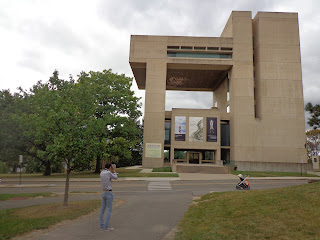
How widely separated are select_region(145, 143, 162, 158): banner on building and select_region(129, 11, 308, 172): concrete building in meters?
0.17

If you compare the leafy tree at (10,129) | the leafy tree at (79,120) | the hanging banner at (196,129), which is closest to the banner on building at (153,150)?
the hanging banner at (196,129)

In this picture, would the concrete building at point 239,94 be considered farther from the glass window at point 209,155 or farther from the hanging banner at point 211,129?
the glass window at point 209,155

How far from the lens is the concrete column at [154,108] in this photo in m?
40.4

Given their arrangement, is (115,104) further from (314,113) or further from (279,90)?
(279,90)

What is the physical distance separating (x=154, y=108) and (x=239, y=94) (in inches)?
597

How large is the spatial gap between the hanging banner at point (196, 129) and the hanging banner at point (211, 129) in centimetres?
126

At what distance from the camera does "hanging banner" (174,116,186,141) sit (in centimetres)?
4153

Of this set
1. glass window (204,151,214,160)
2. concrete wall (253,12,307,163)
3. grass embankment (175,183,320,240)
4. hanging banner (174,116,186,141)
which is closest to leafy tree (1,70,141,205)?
grass embankment (175,183,320,240)

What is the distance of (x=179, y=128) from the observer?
41750 millimetres

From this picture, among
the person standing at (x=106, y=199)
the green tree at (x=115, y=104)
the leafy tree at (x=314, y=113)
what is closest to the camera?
the person standing at (x=106, y=199)

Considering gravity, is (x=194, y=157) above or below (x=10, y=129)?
below

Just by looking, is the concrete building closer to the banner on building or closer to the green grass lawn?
the banner on building

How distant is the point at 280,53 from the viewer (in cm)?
4212

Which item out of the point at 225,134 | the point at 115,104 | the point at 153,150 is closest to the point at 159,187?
the point at 115,104
